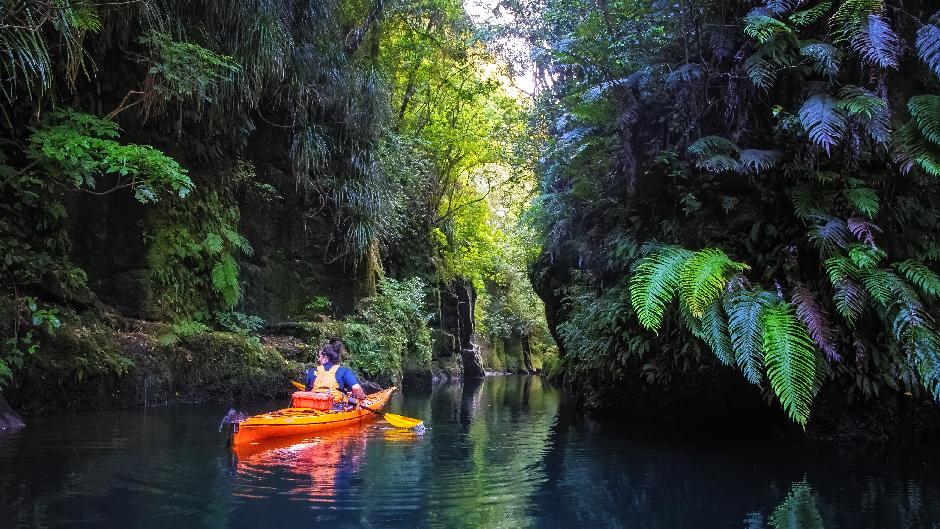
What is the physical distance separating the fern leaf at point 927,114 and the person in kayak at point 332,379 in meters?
6.60

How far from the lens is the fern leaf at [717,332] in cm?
627

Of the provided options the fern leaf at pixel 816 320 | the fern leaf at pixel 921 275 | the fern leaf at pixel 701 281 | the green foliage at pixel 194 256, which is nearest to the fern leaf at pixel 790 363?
the fern leaf at pixel 816 320

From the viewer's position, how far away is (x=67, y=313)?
883 centimetres

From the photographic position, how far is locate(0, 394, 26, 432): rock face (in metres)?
6.86

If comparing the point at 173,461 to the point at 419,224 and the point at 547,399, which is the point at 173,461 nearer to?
the point at 547,399

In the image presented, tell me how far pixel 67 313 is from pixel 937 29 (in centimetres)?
1029

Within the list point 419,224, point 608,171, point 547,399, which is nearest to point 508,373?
point 419,224

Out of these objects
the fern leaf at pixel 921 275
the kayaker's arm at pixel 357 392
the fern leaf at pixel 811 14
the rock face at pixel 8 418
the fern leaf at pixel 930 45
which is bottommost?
the rock face at pixel 8 418

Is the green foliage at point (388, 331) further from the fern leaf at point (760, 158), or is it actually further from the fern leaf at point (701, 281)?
the fern leaf at point (760, 158)

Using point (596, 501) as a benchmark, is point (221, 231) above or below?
above

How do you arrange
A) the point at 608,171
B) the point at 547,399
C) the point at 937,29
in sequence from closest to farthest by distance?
the point at 937,29
the point at 608,171
the point at 547,399

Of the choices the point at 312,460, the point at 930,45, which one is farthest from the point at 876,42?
the point at 312,460

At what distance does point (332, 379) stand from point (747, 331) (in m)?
4.80

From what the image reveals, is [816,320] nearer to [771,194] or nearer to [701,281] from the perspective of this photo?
[701,281]
